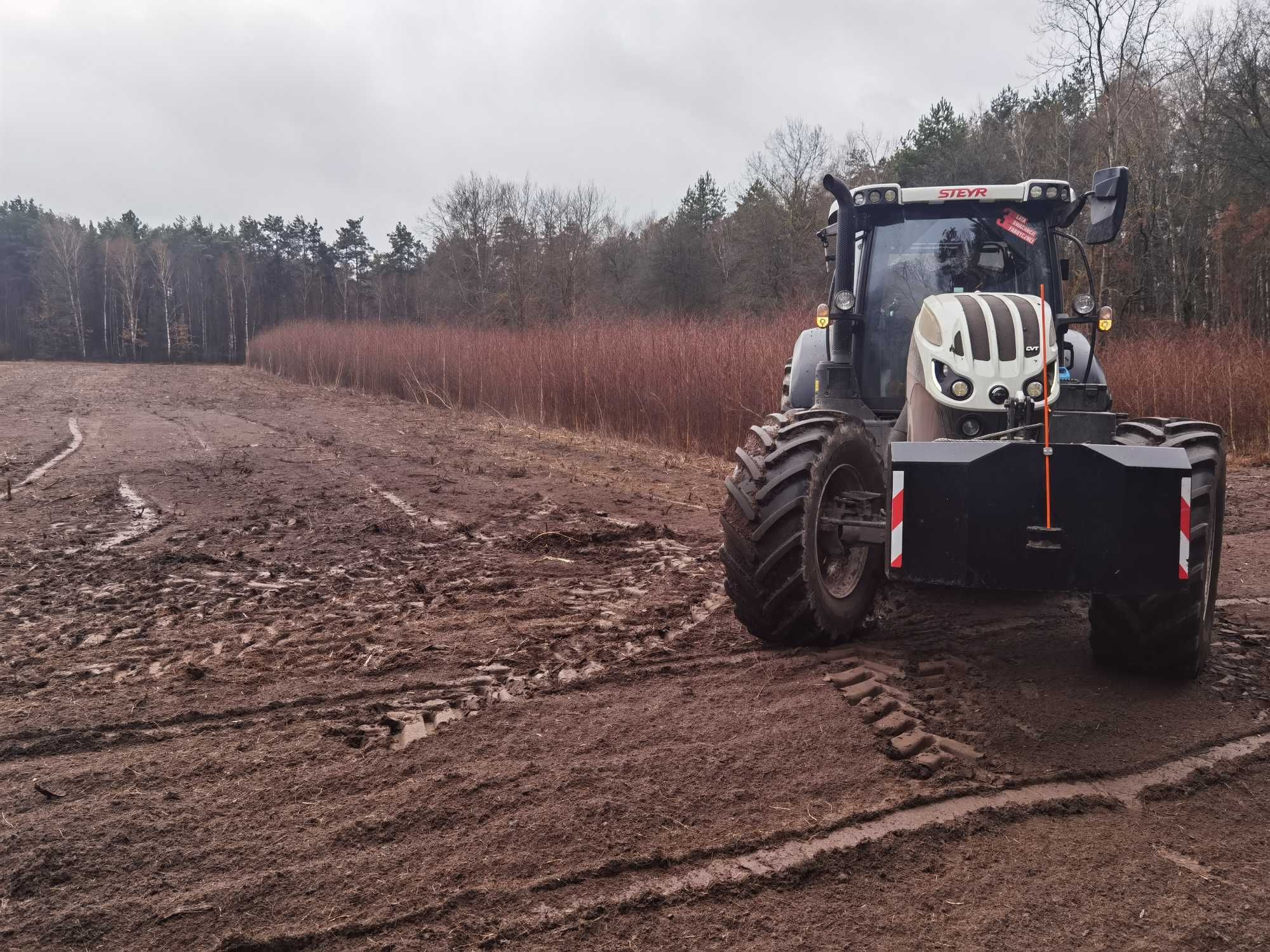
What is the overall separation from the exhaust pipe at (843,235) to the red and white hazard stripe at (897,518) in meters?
1.75

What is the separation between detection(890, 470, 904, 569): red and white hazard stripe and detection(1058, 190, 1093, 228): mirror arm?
7.98 feet

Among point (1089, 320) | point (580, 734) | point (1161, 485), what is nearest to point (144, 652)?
point (580, 734)

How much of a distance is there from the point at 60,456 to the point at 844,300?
1012 cm

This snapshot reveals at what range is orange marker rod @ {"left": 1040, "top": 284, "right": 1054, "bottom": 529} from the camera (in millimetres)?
3473

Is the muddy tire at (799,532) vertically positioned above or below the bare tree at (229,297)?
below

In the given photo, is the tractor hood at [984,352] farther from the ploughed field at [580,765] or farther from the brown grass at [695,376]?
the brown grass at [695,376]

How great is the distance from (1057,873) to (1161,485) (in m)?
1.57

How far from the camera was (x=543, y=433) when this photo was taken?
15.6 m

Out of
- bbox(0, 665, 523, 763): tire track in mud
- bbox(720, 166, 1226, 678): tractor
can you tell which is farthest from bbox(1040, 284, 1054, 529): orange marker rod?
bbox(0, 665, 523, 763): tire track in mud

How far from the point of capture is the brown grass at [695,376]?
1284 cm

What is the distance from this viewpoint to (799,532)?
403cm

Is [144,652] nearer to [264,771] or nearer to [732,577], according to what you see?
[264,771]

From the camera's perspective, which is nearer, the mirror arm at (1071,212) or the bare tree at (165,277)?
the mirror arm at (1071,212)

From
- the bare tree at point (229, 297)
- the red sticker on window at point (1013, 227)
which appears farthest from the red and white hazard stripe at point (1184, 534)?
the bare tree at point (229, 297)
